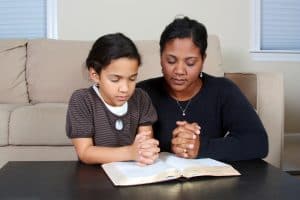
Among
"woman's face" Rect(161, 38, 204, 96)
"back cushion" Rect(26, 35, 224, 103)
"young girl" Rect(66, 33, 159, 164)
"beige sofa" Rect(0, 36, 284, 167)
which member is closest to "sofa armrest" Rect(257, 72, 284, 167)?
"beige sofa" Rect(0, 36, 284, 167)

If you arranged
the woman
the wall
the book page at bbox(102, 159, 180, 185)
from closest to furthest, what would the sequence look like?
the book page at bbox(102, 159, 180, 185) → the woman → the wall

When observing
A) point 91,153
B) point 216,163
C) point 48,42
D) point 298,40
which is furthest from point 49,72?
point 298,40

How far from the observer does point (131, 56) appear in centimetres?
106

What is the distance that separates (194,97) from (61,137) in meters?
0.83

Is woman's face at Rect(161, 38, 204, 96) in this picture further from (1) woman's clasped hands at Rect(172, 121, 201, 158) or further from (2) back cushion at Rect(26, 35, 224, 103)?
(2) back cushion at Rect(26, 35, 224, 103)

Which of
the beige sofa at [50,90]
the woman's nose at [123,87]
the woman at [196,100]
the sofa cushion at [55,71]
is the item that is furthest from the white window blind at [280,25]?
the woman's nose at [123,87]

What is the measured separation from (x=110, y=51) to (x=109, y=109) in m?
0.16

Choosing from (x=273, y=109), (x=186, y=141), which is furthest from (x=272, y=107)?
(x=186, y=141)

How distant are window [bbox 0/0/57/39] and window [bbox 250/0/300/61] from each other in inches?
60.0

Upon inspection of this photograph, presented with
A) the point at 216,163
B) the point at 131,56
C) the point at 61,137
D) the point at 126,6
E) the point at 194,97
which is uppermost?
the point at 126,6

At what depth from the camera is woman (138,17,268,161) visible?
115 cm

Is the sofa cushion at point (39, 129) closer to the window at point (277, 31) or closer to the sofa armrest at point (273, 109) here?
the sofa armrest at point (273, 109)

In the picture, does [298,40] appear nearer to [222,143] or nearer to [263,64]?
[263,64]

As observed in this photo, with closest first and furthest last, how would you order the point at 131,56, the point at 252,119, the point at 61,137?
1. the point at 131,56
2. the point at 252,119
3. the point at 61,137
